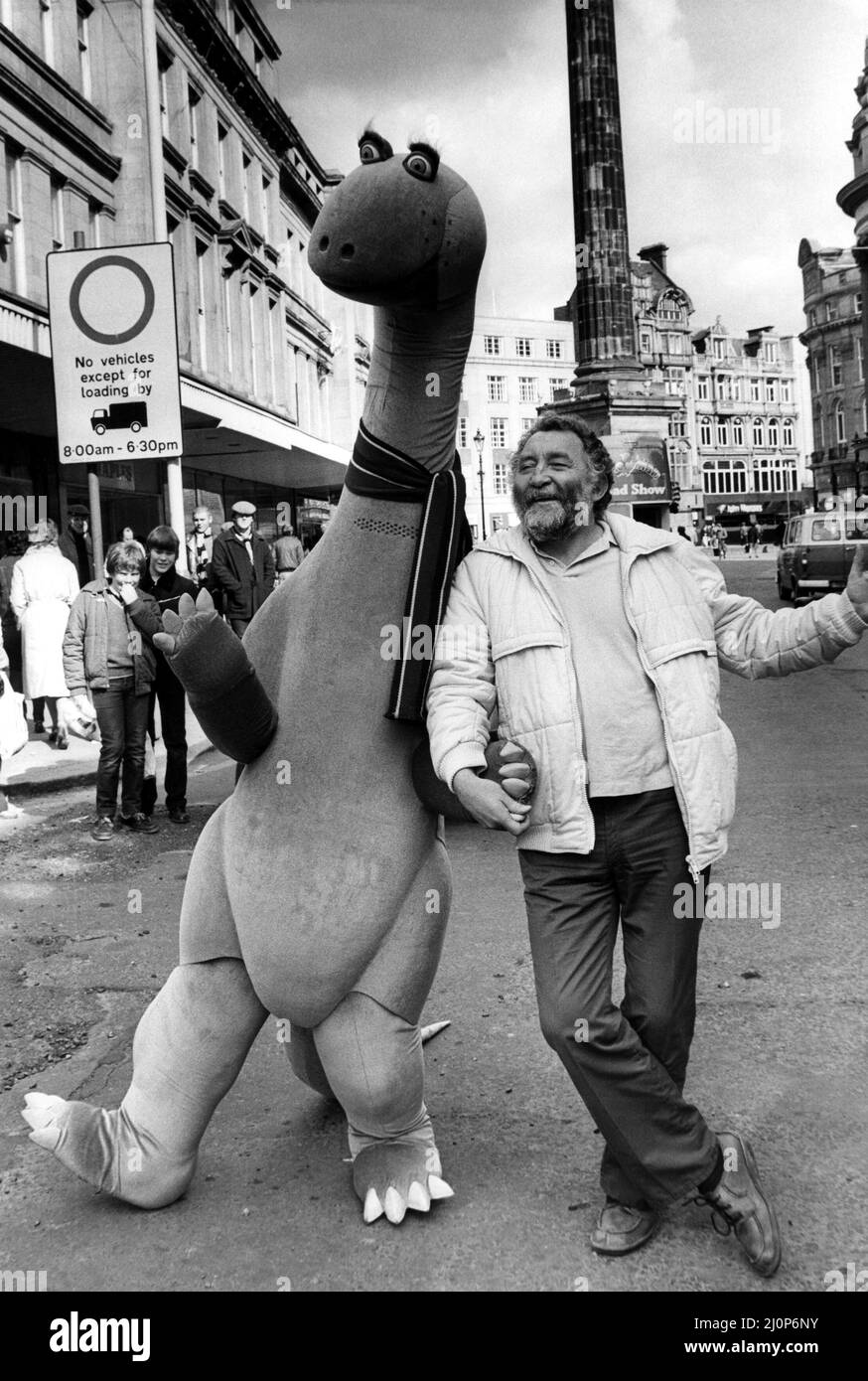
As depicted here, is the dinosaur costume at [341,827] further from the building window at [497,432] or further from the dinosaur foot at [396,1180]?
the building window at [497,432]

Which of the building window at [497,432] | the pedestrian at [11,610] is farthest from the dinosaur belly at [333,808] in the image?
the building window at [497,432]

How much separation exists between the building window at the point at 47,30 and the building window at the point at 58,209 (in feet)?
5.05

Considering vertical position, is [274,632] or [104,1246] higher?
[274,632]

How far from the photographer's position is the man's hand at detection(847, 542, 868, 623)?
8.94 ft

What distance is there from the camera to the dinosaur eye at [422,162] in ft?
8.76

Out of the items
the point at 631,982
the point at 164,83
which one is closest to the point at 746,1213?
the point at 631,982

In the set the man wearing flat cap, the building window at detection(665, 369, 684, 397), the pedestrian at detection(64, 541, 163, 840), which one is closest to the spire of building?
the man wearing flat cap

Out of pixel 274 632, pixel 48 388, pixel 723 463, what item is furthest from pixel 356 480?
pixel 723 463

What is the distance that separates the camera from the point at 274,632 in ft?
9.85

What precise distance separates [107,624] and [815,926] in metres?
4.47

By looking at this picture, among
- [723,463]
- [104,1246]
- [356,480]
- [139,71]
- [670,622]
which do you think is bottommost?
[104,1246]

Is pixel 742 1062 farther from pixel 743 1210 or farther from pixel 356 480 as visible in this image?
pixel 356 480

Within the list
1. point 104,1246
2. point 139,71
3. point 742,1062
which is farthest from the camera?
point 139,71

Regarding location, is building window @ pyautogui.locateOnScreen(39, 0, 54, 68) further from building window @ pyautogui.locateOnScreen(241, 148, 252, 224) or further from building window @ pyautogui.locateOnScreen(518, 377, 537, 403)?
building window @ pyautogui.locateOnScreen(518, 377, 537, 403)
